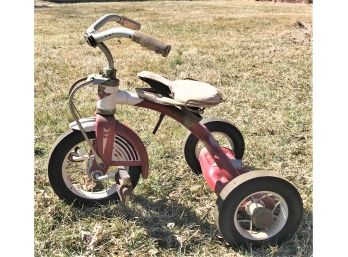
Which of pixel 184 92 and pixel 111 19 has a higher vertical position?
pixel 111 19

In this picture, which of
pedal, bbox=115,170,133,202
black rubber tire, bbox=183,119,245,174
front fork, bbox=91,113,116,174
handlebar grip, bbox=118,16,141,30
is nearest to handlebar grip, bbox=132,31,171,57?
handlebar grip, bbox=118,16,141,30

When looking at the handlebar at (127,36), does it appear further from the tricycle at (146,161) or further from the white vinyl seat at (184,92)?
the white vinyl seat at (184,92)

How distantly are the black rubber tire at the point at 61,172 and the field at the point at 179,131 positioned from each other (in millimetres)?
67

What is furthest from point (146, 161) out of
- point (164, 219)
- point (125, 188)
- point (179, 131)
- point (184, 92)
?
point (179, 131)

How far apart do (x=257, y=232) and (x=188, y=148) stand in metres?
1.09

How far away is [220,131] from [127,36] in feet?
4.33

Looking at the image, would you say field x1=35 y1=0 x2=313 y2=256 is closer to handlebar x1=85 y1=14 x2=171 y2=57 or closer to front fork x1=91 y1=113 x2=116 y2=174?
Answer: front fork x1=91 y1=113 x2=116 y2=174

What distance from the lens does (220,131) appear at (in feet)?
12.3

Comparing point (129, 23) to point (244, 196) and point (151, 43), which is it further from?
point (244, 196)

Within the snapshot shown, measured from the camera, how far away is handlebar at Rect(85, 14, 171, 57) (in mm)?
2725

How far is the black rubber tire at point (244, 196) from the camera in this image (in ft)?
8.98

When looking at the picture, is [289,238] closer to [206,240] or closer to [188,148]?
[206,240]

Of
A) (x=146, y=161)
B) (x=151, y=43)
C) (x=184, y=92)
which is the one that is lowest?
(x=146, y=161)

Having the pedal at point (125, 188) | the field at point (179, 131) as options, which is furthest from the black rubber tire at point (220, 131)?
the pedal at point (125, 188)
